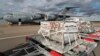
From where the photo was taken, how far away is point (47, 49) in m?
6.72

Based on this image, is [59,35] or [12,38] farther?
[12,38]

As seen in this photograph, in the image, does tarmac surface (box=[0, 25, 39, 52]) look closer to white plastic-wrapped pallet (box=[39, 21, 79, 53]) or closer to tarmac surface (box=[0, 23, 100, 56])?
tarmac surface (box=[0, 23, 100, 56])

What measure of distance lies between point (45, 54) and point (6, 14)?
2732cm

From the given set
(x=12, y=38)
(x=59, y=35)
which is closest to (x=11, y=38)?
(x=12, y=38)

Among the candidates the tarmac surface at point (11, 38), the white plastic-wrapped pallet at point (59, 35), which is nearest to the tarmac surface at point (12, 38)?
the tarmac surface at point (11, 38)

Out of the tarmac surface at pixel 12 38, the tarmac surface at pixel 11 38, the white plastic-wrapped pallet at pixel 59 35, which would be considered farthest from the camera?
the tarmac surface at pixel 11 38

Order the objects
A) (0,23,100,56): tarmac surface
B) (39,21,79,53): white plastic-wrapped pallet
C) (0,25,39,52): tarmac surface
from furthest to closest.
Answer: (0,25,39,52): tarmac surface, (0,23,100,56): tarmac surface, (39,21,79,53): white plastic-wrapped pallet

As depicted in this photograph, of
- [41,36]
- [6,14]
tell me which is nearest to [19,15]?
[6,14]

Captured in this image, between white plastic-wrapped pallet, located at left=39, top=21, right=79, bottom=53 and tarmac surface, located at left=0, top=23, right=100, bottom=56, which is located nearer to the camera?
white plastic-wrapped pallet, located at left=39, top=21, right=79, bottom=53

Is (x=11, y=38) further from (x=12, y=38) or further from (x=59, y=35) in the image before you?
(x=59, y=35)

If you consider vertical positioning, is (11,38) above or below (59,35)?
below

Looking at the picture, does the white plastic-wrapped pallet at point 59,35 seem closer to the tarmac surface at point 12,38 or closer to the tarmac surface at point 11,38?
the tarmac surface at point 12,38

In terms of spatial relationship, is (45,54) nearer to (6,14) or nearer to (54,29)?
(54,29)

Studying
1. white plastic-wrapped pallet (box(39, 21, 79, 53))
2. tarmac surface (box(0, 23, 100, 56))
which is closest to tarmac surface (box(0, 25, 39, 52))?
tarmac surface (box(0, 23, 100, 56))
